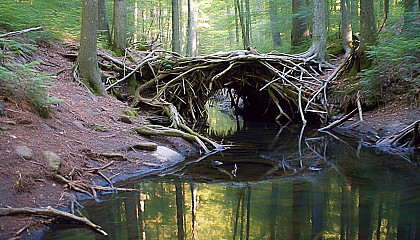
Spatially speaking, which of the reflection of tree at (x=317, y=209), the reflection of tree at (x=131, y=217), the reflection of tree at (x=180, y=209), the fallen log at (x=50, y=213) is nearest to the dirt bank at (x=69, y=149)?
the fallen log at (x=50, y=213)

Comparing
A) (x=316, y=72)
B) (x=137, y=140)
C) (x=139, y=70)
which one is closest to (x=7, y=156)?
(x=137, y=140)

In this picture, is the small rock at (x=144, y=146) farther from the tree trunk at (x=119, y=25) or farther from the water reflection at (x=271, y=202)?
the tree trunk at (x=119, y=25)

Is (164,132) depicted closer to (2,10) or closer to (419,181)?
(419,181)

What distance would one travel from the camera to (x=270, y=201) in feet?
15.9

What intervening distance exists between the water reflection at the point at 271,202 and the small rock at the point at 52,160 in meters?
0.82

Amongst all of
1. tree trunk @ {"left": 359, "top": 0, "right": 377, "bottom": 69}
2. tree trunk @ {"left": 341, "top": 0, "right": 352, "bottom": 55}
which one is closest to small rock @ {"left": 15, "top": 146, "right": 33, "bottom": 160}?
tree trunk @ {"left": 359, "top": 0, "right": 377, "bottom": 69}

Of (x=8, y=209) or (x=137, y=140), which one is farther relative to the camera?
(x=137, y=140)

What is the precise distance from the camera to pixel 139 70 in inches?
490

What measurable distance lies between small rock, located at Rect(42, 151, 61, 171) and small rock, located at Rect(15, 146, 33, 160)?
7.6 inches

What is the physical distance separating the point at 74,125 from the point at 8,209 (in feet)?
11.2

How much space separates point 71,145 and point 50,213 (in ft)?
7.33

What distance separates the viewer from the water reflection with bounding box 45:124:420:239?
12.6 ft

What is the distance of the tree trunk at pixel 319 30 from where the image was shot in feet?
43.6

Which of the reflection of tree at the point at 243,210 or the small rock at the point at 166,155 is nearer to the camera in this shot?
the reflection of tree at the point at 243,210
